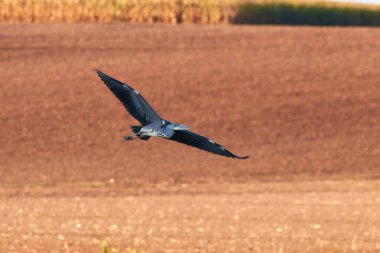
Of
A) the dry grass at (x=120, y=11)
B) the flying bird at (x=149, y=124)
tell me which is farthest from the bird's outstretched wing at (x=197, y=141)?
the dry grass at (x=120, y=11)

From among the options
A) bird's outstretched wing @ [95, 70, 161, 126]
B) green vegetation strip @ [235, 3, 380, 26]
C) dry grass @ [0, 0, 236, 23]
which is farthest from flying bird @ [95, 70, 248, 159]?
green vegetation strip @ [235, 3, 380, 26]

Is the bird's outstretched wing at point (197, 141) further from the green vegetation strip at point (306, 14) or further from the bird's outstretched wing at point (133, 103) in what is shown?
the green vegetation strip at point (306, 14)

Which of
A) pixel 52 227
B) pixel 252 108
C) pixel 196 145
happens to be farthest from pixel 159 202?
pixel 196 145

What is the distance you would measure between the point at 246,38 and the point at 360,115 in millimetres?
8569

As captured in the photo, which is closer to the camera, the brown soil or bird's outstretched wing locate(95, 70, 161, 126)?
bird's outstretched wing locate(95, 70, 161, 126)

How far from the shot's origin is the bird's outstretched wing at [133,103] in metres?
9.02

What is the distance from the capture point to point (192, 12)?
53.6 meters

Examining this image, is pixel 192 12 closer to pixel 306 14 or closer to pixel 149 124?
pixel 306 14

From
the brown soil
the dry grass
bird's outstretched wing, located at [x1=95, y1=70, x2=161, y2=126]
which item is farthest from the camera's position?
the dry grass

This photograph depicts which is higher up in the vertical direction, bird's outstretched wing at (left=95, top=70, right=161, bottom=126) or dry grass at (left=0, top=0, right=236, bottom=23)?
bird's outstretched wing at (left=95, top=70, right=161, bottom=126)

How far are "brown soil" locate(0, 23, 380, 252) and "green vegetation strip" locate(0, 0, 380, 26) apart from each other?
929mm

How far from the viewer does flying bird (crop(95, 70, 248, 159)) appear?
29.2ft

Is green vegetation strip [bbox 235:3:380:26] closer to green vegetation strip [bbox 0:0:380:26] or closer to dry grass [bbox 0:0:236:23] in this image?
green vegetation strip [bbox 0:0:380:26]

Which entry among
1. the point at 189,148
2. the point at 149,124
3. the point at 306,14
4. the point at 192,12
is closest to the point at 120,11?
the point at 192,12
